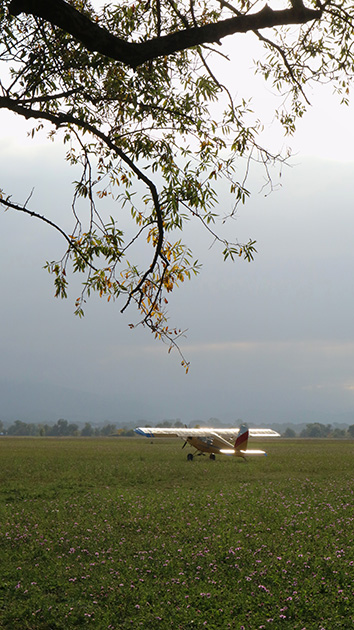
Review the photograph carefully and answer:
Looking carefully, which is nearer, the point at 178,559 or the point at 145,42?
the point at 145,42

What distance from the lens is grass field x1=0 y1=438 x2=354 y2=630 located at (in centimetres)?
978

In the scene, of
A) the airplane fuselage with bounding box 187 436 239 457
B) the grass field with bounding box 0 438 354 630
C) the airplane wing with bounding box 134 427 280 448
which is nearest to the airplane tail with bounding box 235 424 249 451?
the airplane fuselage with bounding box 187 436 239 457

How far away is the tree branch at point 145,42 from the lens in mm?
6781

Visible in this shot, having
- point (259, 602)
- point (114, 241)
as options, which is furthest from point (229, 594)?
point (114, 241)

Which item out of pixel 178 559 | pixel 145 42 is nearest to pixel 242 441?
pixel 178 559

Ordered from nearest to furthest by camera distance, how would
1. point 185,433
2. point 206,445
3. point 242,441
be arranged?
1. point 242,441
2. point 206,445
3. point 185,433

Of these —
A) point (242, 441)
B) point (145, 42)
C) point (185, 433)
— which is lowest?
point (242, 441)

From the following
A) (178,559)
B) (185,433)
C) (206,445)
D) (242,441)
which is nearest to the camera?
(178,559)

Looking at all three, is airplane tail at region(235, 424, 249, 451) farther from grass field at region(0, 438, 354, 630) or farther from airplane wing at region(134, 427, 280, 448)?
grass field at region(0, 438, 354, 630)

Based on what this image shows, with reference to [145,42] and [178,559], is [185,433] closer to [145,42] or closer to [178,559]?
[178,559]

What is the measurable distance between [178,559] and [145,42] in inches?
432

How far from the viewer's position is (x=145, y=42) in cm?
733

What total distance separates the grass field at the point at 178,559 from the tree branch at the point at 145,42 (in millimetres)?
9472

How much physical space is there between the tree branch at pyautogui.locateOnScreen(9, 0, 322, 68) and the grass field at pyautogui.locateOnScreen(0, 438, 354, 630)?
31.1 ft
